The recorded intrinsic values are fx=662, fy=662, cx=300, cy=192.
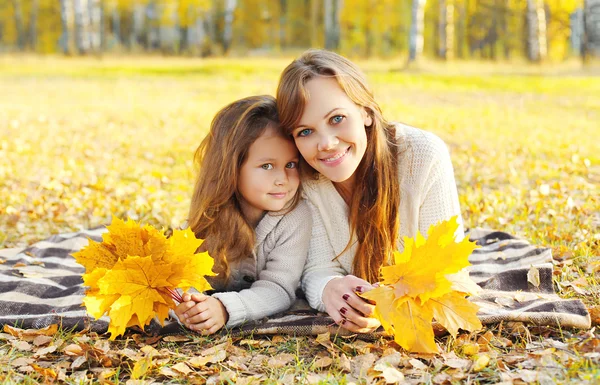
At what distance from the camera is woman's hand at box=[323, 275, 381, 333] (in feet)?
8.56

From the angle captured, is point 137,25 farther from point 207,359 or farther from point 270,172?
point 207,359

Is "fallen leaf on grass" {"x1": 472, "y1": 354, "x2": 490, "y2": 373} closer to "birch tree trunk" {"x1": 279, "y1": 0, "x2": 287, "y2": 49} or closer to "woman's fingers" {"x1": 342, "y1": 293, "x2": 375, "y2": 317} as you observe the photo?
"woman's fingers" {"x1": 342, "y1": 293, "x2": 375, "y2": 317}

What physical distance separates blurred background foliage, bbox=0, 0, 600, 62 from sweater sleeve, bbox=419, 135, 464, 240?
18.3 meters

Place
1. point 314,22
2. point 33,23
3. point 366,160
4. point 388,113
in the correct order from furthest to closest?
1. point 33,23
2. point 314,22
3. point 388,113
4. point 366,160

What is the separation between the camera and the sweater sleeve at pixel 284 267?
120 inches

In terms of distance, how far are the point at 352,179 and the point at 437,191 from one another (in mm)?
404

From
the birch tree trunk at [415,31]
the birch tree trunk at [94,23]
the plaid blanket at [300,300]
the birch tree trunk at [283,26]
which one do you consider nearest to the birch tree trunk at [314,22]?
the birch tree trunk at [283,26]

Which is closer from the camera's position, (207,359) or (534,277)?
(207,359)

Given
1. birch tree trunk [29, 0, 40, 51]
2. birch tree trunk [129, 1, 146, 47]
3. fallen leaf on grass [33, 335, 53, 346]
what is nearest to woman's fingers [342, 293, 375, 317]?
fallen leaf on grass [33, 335, 53, 346]

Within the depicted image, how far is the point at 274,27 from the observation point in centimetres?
3203

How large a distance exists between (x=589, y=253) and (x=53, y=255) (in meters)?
3.14

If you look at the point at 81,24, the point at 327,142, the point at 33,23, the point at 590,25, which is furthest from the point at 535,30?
the point at 33,23

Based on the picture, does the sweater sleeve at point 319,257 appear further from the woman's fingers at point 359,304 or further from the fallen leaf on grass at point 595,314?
the fallen leaf on grass at point 595,314

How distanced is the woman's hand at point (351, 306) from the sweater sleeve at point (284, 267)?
1.20ft
